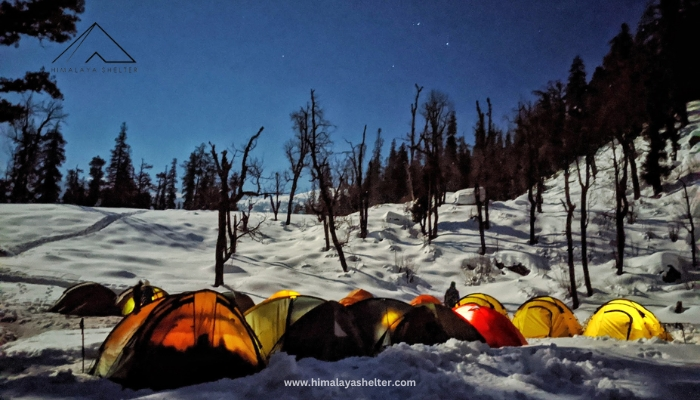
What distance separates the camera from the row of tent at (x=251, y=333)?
4211 mm

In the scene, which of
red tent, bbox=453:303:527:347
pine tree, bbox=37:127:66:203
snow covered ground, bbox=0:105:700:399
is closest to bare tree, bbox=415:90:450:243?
snow covered ground, bbox=0:105:700:399

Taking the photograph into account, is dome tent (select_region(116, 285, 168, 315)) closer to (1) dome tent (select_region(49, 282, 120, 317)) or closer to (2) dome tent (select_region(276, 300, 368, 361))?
(1) dome tent (select_region(49, 282, 120, 317))

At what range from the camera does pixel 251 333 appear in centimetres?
483

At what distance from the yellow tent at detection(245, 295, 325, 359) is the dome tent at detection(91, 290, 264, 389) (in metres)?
1.01

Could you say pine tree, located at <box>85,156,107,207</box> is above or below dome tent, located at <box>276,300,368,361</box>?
above

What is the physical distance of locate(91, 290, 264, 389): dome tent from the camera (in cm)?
414

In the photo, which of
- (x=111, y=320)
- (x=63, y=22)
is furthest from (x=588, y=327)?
(x=63, y=22)

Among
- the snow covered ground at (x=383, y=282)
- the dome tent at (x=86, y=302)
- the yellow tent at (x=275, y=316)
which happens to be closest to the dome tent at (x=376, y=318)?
the yellow tent at (x=275, y=316)

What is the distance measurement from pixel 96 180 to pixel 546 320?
54.2m

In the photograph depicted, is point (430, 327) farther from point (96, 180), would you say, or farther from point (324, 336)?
point (96, 180)

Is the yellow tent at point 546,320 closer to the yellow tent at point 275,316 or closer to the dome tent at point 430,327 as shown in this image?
the dome tent at point 430,327

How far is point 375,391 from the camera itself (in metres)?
3.74

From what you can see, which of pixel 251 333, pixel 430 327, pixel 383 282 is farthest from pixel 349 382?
pixel 383 282

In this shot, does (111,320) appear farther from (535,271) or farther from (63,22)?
(535,271)
